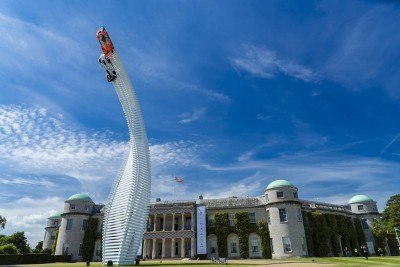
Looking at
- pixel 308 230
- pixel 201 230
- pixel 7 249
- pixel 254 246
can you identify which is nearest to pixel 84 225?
pixel 7 249

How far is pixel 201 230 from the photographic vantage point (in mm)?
46750

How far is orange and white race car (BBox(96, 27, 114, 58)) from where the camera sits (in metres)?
30.3

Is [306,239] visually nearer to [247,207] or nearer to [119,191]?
[247,207]

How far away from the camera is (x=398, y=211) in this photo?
185 ft

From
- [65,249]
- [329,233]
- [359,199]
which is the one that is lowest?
[65,249]

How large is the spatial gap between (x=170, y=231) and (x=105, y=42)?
1174 inches

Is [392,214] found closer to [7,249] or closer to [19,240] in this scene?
[7,249]

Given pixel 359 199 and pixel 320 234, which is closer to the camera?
pixel 320 234

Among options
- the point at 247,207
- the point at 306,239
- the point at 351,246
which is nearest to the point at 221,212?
the point at 247,207

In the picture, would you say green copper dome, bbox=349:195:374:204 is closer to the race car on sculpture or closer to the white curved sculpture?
the white curved sculpture

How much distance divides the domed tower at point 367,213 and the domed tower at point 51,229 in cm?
5910

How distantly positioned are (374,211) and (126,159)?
47137 mm

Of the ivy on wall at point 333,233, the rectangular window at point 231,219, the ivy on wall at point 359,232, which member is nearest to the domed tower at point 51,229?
the rectangular window at point 231,219

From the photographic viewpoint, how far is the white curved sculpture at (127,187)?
26.7m
